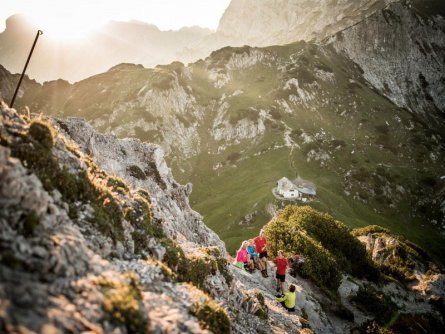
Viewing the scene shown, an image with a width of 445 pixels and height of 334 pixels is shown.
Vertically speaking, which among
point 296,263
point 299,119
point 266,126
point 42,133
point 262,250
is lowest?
point 296,263

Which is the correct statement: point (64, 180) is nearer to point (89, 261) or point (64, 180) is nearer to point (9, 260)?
point (89, 261)

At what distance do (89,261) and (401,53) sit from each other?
223m

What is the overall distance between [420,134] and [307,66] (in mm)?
65211

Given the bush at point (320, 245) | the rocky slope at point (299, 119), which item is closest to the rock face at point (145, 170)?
the bush at point (320, 245)

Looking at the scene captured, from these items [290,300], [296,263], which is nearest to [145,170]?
[296,263]

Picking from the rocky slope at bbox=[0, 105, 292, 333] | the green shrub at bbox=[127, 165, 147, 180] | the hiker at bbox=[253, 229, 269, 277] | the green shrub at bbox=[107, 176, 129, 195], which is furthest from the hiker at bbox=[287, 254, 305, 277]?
the green shrub at bbox=[107, 176, 129, 195]

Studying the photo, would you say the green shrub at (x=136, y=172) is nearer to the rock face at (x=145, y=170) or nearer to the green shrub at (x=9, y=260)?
the rock face at (x=145, y=170)

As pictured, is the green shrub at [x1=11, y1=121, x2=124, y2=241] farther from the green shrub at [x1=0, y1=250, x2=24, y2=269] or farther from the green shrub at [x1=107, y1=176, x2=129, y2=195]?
the green shrub at [x1=0, y1=250, x2=24, y2=269]

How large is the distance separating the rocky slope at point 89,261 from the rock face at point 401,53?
630 feet

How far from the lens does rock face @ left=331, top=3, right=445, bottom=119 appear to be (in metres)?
180

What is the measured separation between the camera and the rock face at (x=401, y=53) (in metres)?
180

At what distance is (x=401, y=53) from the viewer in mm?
187750

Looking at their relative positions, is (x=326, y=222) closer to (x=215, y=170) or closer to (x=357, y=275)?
(x=357, y=275)

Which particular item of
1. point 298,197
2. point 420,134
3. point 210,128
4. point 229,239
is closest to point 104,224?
point 229,239
